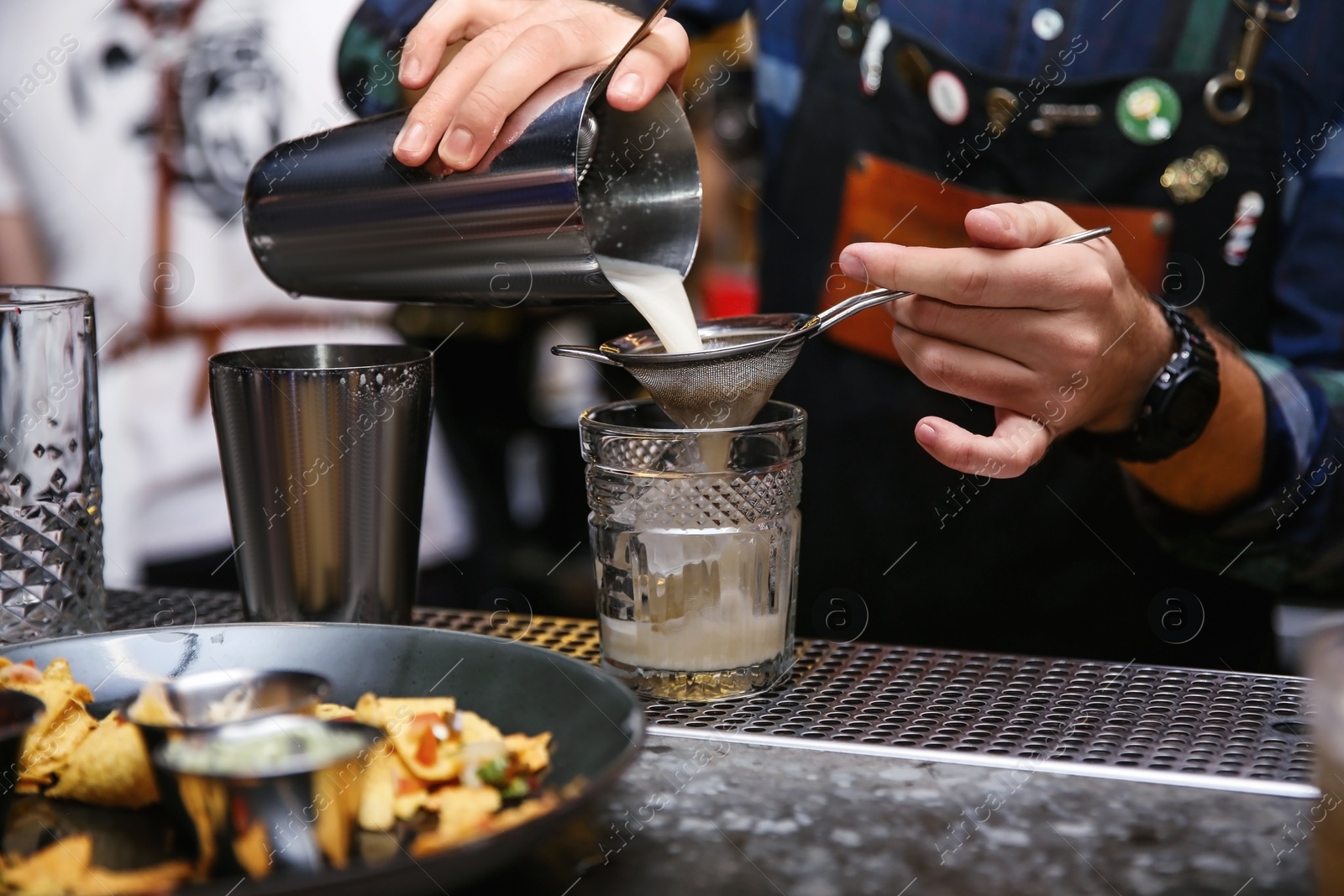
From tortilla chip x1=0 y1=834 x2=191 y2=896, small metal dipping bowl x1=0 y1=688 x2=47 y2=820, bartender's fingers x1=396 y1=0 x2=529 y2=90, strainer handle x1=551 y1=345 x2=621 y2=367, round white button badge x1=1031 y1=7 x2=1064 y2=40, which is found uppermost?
round white button badge x1=1031 y1=7 x2=1064 y2=40

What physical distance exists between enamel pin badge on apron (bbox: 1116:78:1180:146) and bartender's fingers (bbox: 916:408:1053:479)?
71cm

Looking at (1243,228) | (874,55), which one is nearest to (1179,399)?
(1243,228)

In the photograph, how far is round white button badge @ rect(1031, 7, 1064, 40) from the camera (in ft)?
5.74

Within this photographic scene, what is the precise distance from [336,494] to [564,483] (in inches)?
98.5

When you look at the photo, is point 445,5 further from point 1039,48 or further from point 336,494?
point 1039,48

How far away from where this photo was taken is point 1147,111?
168 centimetres

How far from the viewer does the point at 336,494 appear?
1.14m

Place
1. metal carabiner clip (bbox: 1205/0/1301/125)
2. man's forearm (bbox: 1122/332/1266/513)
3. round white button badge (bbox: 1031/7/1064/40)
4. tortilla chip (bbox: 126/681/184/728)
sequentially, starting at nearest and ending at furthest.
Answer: tortilla chip (bbox: 126/681/184/728), man's forearm (bbox: 1122/332/1266/513), metal carabiner clip (bbox: 1205/0/1301/125), round white button badge (bbox: 1031/7/1064/40)

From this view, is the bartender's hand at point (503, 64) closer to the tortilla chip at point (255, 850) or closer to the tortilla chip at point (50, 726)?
the tortilla chip at point (50, 726)

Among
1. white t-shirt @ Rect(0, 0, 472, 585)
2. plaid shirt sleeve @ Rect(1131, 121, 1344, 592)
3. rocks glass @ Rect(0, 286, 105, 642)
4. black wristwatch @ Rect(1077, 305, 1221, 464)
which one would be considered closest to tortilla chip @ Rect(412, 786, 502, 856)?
rocks glass @ Rect(0, 286, 105, 642)

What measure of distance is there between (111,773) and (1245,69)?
1.52 m

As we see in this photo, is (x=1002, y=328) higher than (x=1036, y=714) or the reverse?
higher

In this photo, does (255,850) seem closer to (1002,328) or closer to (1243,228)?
(1002,328)

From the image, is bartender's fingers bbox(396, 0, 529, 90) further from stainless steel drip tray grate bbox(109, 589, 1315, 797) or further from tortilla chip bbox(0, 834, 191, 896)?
tortilla chip bbox(0, 834, 191, 896)
